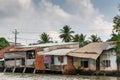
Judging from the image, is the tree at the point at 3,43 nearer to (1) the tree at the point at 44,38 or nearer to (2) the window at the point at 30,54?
(1) the tree at the point at 44,38

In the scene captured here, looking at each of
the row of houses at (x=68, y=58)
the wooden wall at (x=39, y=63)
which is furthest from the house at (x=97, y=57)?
the wooden wall at (x=39, y=63)

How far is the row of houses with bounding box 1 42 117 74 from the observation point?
4534 centimetres

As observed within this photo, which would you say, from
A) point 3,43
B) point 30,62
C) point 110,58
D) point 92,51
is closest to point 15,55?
point 30,62

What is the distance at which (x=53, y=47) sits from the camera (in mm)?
56312

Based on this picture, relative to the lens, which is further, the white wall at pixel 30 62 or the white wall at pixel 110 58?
the white wall at pixel 30 62

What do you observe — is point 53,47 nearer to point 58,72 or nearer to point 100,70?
point 58,72

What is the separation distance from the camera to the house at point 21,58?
2133 inches

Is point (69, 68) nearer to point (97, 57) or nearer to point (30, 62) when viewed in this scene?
→ point (97, 57)

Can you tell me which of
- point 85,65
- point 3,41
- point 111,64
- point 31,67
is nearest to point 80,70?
point 85,65

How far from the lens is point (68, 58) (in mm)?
48594

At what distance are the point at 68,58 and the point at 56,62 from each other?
249 cm

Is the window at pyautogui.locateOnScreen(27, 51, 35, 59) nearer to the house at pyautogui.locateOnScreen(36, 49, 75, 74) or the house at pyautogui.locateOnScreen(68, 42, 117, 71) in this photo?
the house at pyautogui.locateOnScreen(36, 49, 75, 74)

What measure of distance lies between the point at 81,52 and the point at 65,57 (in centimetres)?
279

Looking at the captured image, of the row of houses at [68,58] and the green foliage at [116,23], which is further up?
the green foliage at [116,23]
